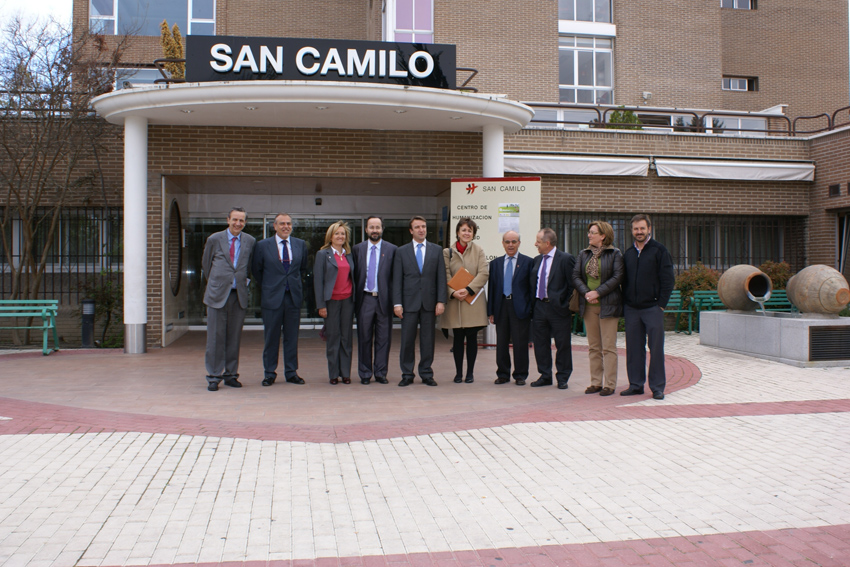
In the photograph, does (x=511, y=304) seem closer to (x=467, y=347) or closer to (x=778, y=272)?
(x=467, y=347)

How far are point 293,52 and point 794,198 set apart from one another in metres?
11.6

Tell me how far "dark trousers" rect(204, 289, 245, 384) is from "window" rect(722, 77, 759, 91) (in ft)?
88.6

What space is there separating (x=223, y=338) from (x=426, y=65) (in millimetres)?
5103

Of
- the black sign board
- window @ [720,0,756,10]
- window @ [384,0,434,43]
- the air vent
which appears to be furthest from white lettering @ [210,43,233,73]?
window @ [720,0,756,10]

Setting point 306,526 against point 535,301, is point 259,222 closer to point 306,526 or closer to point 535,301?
point 535,301

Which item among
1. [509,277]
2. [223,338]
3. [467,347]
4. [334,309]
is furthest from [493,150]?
[223,338]

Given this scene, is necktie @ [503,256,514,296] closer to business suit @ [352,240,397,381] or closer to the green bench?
business suit @ [352,240,397,381]

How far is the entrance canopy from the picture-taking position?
31.4 feet

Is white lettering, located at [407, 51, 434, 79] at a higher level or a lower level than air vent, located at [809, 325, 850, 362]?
higher

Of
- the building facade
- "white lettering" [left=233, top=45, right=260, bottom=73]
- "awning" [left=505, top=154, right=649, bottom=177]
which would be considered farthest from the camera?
"awning" [left=505, top=154, right=649, bottom=177]

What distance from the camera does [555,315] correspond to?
778 centimetres

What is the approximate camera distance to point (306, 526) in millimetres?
3742

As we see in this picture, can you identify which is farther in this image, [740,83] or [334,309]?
[740,83]

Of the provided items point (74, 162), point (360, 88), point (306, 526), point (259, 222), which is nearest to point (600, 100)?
point (259, 222)
